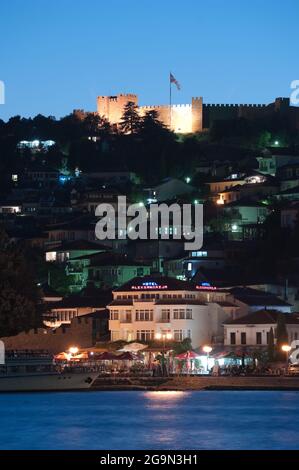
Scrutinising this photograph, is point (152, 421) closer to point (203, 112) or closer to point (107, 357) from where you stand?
point (107, 357)

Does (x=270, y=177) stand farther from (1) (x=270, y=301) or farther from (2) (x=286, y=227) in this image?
(1) (x=270, y=301)

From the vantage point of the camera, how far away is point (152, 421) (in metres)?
62.6

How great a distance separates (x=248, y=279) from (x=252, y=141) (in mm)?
50879

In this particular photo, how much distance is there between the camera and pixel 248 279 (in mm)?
93125

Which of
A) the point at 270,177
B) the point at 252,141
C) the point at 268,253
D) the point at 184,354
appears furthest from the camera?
the point at 252,141

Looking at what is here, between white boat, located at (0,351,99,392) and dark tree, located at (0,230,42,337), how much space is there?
4.87 feet

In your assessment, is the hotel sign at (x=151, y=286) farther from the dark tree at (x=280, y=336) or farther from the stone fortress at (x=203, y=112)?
the stone fortress at (x=203, y=112)

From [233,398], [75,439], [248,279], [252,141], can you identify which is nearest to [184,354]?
[233,398]

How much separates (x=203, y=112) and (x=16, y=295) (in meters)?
73.3

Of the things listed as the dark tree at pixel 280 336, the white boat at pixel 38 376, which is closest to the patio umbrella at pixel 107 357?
the white boat at pixel 38 376

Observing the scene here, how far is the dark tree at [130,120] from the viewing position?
14825 centimetres

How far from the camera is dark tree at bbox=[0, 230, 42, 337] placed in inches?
3019

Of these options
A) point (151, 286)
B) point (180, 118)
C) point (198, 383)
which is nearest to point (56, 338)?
point (151, 286)

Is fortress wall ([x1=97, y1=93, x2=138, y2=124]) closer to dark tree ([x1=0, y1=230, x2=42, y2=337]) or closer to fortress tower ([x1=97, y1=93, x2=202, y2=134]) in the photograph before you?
fortress tower ([x1=97, y1=93, x2=202, y2=134])
